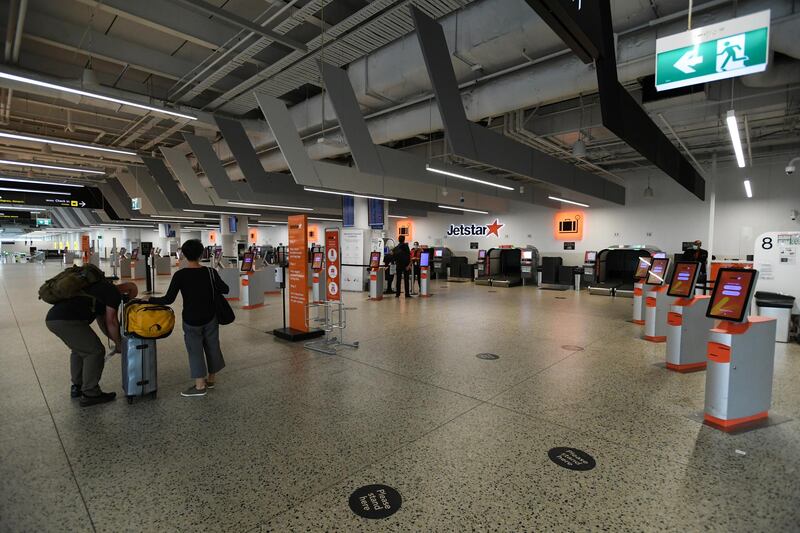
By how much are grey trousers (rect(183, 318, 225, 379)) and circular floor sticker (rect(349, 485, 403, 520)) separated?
2.32 m

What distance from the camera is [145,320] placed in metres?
3.56

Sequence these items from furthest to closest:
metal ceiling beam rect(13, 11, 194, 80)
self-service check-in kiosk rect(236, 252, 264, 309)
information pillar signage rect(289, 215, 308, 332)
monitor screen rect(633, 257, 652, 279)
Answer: self-service check-in kiosk rect(236, 252, 264, 309) → monitor screen rect(633, 257, 652, 279) → information pillar signage rect(289, 215, 308, 332) → metal ceiling beam rect(13, 11, 194, 80)

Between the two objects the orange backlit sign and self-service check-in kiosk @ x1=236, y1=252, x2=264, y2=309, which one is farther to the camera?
the orange backlit sign

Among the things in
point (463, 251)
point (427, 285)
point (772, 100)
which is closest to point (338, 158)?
point (427, 285)

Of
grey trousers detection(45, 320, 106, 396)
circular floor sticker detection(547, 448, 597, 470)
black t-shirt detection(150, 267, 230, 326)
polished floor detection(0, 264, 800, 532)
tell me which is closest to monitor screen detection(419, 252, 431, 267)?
polished floor detection(0, 264, 800, 532)

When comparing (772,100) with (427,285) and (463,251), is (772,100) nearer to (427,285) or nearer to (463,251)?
(427,285)

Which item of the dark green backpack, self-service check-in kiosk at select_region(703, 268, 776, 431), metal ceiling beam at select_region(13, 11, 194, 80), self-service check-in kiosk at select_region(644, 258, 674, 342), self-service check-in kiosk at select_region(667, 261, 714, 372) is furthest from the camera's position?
self-service check-in kiosk at select_region(644, 258, 674, 342)

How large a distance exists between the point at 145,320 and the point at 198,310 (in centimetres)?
43

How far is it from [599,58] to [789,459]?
134 inches

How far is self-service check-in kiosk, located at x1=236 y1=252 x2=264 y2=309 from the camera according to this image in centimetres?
952

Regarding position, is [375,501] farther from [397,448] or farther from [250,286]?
[250,286]

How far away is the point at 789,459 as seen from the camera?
2.74 m

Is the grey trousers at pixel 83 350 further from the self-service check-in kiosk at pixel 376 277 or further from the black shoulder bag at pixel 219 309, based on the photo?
the self-service check-in kiosk at pixel 376 277

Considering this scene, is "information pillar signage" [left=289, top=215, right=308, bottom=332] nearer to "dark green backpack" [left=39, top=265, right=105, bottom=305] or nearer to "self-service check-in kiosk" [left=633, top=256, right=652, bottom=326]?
"dark green backpack" [left=39, top=265, right=105, bottom=305]
